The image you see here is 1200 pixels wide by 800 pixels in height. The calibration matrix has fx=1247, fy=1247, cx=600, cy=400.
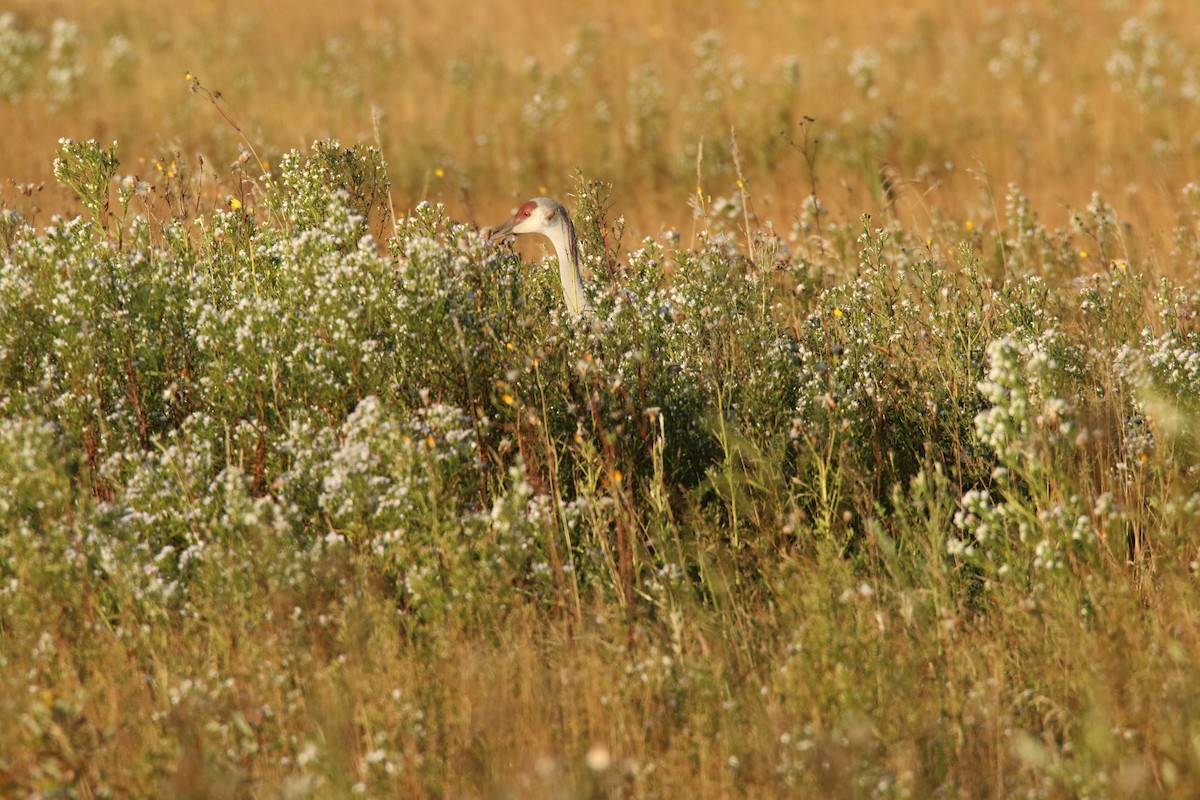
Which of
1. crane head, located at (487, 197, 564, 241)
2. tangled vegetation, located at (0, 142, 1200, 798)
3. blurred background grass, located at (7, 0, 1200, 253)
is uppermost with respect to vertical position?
blurred background grass, located at (7, 0, 1200, 253)

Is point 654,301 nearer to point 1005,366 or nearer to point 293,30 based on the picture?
point 1005,366

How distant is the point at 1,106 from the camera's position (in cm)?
1457

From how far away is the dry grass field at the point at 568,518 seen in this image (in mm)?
3471

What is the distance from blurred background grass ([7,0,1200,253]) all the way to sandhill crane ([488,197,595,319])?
4.31 meters

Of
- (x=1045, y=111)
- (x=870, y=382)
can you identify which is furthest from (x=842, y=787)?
(x=1045, y=111)

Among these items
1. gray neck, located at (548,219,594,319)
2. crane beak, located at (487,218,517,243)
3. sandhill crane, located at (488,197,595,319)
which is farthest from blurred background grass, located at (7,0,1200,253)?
gray neck, located at (548,219,594,319)

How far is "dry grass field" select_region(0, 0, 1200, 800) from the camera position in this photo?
137 inches

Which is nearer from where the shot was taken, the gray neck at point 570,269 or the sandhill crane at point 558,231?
the gray neck at point 570,269

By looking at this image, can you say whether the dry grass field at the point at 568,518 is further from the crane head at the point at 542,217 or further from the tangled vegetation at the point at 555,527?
the crane head at the point at 542,217

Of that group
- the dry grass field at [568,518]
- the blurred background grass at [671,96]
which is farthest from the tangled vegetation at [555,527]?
the blurred background grass at [671,96]

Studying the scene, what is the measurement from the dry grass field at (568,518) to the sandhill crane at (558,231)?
0.12 metres

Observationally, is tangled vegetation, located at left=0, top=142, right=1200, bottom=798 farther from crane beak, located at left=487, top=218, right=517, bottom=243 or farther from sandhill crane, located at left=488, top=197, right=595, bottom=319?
crane beak, located at left=487, top=218, right=517, bottom=243

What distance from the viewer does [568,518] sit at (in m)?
4.48

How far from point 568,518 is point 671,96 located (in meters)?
11.2
